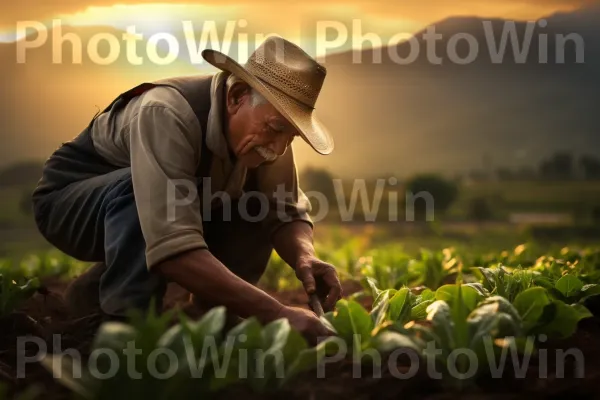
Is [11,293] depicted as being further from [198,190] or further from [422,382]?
[422,382]

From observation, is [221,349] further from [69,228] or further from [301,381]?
[69,228]

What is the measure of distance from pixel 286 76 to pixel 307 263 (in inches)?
30.2

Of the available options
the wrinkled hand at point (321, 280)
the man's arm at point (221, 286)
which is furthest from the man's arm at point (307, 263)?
the man's arm at point (221, 286)

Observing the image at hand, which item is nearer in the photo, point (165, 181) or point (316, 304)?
point (165, 181)

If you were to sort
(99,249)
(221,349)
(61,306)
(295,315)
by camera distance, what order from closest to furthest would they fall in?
(221,349) < (295,315) < (99,249) < (61,306)

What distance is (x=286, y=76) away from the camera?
9.38 feet

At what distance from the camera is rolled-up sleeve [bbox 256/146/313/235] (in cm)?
342

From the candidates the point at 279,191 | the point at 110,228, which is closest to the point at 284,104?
the point at 279,191

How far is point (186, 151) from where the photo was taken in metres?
2.77

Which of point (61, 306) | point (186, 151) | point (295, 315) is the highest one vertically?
point (186, 151)

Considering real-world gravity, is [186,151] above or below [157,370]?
above

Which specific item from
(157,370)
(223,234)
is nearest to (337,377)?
(157,370)

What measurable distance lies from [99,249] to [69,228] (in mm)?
168

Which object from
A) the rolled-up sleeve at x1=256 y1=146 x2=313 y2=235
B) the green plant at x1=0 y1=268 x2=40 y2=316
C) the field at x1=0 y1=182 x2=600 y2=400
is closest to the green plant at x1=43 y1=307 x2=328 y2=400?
the field at x1=0 y1=182 x2=600 y2=400
